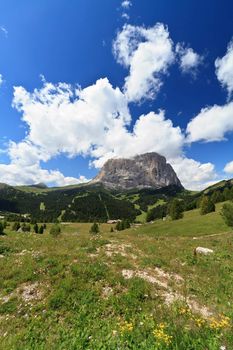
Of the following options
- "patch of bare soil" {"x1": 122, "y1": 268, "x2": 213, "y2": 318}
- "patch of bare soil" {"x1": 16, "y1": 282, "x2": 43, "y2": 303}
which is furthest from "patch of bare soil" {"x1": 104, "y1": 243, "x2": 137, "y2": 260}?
"patch of bare soil" {"x1": 16, "y1": 282, "x2": 43, "y2": 303}

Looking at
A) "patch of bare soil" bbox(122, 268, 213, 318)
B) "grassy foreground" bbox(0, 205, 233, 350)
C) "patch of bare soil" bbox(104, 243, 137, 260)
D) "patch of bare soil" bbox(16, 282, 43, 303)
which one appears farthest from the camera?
"patch of bare soil" bbox(104, 243, 137, 260)

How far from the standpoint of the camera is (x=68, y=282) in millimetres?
12828

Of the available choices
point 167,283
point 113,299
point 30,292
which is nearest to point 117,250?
point 167,283

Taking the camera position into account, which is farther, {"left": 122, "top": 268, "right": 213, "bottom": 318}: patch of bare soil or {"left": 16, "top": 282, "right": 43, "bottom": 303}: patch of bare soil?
{"left": 16, "top": 282, "right": 43, "bottom": 303}: patch of bare soil

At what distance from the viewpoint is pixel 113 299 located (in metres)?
11.5

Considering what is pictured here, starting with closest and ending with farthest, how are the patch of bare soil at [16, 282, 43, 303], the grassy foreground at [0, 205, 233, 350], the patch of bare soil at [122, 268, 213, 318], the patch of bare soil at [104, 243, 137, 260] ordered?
the grassy foreground at [0, 205, 233, 350]
the patch of bare soil at [122, 268, 213, 318]
the patch of bare soil at [16, 282, 43, 303]
the patch of bare soil at [104, 243, 137, 260]

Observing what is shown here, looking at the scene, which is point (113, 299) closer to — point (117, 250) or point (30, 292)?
point (30, 292)

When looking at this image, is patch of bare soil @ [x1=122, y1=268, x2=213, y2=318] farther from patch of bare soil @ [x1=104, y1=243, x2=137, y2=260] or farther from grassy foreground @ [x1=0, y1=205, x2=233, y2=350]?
patch of bare soil @ [x1=104, y1=243, x2=137, y2=260]

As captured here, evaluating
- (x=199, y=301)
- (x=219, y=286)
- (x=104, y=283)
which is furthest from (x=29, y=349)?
(x=219, y=286)

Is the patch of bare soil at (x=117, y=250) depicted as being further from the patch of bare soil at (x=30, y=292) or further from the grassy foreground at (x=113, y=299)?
the patch of bare soil at (x=30, y=292)

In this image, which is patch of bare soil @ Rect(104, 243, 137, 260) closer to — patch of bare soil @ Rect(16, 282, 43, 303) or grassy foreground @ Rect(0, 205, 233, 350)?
grassy foreground @ Rect(0, 205, 233, 350)

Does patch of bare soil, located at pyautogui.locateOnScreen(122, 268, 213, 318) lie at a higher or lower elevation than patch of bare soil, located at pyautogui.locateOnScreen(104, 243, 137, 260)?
lower

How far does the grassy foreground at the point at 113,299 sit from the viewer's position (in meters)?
7.79

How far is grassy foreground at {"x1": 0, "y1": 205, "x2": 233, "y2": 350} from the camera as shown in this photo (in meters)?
7.79
